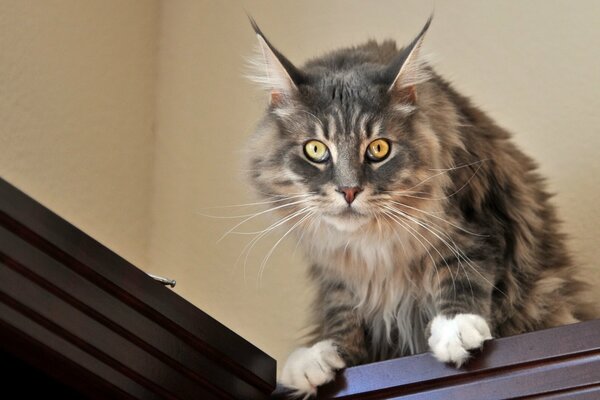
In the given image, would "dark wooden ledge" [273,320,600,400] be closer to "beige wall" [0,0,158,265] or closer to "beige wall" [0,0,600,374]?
"beige wall" [0,0,600,374]

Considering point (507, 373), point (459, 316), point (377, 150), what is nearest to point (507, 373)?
point (507, 373)

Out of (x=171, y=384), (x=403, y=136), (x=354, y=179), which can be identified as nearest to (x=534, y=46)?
(x=403, y=136)

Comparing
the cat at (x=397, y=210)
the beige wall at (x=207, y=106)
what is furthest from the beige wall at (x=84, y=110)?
the cat at (x=397, y=210)

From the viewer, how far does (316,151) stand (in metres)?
1.49

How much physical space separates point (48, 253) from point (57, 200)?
1052 mm

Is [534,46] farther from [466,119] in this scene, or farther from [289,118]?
[289,118]

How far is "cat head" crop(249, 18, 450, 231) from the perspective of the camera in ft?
4.70

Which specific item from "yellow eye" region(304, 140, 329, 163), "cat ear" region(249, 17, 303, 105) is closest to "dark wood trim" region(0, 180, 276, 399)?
"yellow eye" region(304, 140, 329, 163)

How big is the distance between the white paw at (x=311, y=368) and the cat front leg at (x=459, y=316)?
159 millimetres

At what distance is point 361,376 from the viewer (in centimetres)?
125

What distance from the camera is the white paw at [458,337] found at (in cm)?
119

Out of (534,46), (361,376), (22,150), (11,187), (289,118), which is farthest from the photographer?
(534,46)

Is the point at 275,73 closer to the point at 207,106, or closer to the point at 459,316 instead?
the point at 459,316

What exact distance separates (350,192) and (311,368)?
0.28m
